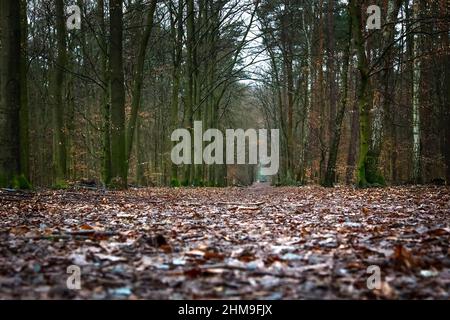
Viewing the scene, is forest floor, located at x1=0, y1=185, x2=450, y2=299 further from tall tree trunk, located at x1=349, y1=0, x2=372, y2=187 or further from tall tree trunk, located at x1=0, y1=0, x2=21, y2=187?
tall tree trunk, located at x1=349, y1=0, x2=372, y2=187

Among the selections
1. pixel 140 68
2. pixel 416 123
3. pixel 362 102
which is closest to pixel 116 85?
pixel 140 68

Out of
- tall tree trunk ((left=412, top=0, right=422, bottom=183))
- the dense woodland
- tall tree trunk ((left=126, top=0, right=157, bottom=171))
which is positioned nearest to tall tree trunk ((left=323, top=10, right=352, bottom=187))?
the dense woodland

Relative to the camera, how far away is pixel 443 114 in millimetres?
16562

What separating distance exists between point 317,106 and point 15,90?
1749cm

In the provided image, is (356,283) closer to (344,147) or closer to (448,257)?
(448,257)

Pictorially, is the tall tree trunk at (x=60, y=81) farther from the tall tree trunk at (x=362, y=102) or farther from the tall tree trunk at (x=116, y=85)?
the tall tree trunk at (x=362, y=102)

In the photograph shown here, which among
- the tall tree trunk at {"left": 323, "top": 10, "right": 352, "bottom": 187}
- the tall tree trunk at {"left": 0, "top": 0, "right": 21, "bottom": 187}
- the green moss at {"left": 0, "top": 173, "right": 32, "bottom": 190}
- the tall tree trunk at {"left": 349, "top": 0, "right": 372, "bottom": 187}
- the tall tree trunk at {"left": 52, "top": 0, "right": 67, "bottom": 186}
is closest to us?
the tall tree trunk at {"left": 0, "top": 0, "right": 21, "bottom": 187}

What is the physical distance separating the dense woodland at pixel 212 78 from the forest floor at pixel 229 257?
614cm

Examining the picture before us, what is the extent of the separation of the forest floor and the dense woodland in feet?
20.2

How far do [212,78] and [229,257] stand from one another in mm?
25094

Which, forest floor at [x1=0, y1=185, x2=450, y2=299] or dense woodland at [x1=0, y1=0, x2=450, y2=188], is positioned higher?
dense woodland at [x1=0, y1=0, x2=450, y2=188]

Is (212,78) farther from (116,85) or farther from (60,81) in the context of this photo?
(116,85)

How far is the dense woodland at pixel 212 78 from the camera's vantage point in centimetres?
1332

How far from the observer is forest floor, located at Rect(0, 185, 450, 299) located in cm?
286
